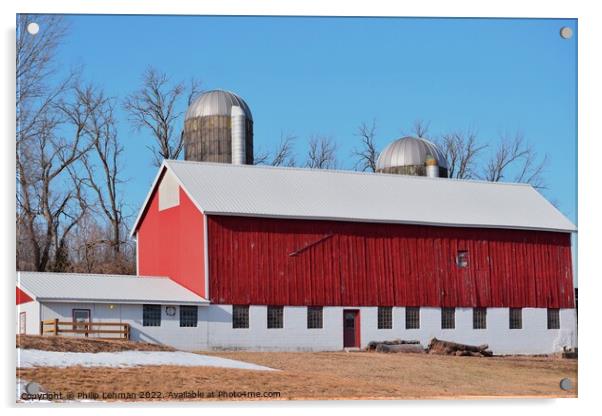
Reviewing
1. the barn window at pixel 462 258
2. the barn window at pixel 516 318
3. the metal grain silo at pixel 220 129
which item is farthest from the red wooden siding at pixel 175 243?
the barn window at pixel 516 318

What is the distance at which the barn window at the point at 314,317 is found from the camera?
1634 inches

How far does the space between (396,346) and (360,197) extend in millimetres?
5477

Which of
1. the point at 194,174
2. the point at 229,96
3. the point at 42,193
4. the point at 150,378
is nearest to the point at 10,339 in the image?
the point at 150,378

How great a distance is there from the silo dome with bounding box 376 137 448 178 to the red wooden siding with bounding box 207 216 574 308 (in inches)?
275

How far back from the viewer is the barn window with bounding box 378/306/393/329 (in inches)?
1681

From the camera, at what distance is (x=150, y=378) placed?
30.7m

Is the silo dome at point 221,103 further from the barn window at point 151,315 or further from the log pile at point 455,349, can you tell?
the log pile at point 455,349

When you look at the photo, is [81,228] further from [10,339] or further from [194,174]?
[10,339]

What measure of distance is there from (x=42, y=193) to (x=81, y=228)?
608 centimetres

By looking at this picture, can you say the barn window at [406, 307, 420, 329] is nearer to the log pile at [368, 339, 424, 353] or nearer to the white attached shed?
the log pile at [368, 339, 424, 353]

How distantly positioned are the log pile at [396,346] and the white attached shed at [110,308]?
595cm

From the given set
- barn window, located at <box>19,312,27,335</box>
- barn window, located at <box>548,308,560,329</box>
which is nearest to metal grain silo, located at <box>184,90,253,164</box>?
barn window, located at <box>19,312,27,335</box>

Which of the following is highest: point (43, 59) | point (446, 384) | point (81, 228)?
point (43, 59)

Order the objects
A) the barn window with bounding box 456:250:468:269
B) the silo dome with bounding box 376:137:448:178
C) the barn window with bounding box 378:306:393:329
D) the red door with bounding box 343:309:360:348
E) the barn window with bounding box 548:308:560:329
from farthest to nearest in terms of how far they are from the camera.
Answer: the silo dome with bounding box 376:137:448:178
the barn window with bounding box 548:308:560:329
the barn window with bounding box 456:250:468:269
the barn window with bounding box 378:306:393:329
the red door with bounding box 343:309:360:348
